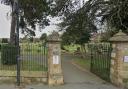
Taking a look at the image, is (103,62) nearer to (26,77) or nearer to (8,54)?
(26,77)

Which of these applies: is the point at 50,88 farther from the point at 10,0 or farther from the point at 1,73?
the point at 10,0

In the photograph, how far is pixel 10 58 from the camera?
1764 centimetres

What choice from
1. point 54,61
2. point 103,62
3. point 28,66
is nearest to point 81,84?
point 54,61

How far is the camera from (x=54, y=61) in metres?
15.9

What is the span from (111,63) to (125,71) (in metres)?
1.28

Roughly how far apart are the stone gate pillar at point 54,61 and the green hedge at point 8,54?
182cm

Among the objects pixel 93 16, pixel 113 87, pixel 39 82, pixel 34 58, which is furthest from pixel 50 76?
pixel 93 16

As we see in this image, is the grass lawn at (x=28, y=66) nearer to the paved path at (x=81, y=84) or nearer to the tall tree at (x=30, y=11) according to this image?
the paved path at (x=81, y=84)

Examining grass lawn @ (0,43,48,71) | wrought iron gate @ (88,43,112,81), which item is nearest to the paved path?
wrought iron gate @ (88,43,112,81)

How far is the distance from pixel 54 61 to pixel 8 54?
2.54 meters

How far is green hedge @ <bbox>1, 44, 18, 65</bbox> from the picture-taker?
1670 cm

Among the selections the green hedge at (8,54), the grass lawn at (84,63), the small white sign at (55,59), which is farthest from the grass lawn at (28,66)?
the grass lawn at (84,63)

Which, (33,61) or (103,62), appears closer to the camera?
(33,61)

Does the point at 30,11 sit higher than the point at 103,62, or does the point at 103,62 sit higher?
the point at 30,11
